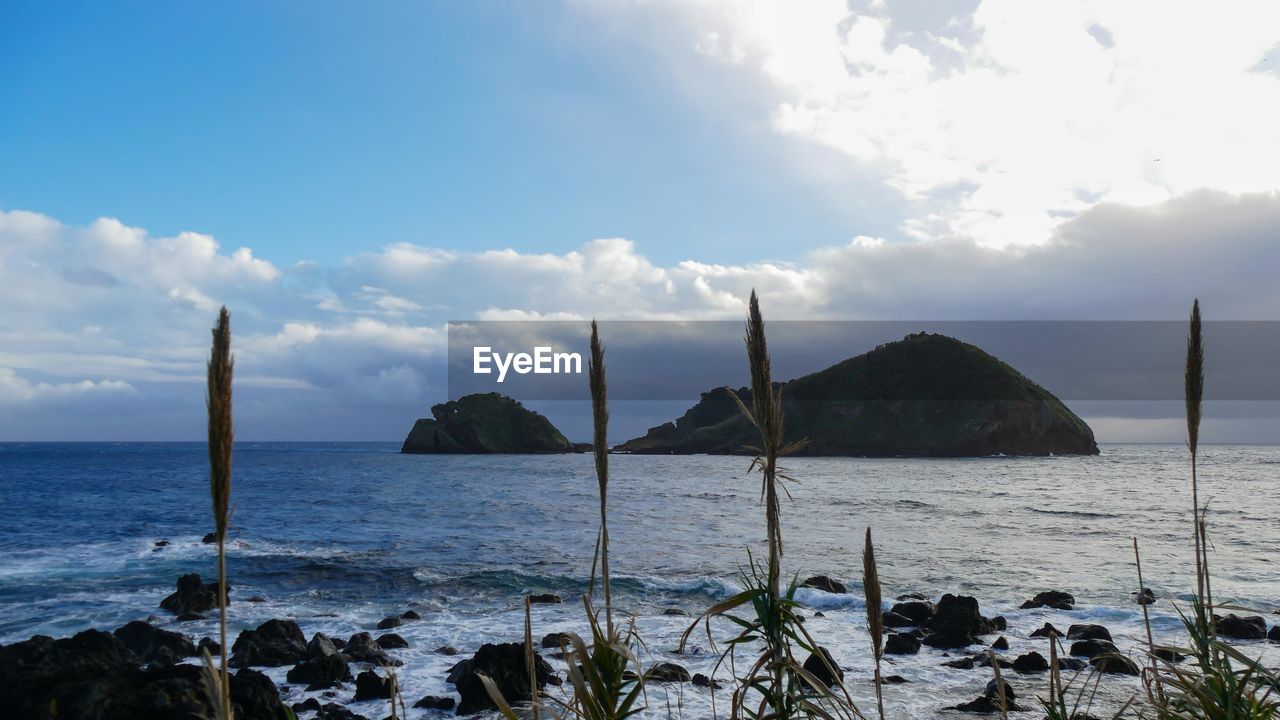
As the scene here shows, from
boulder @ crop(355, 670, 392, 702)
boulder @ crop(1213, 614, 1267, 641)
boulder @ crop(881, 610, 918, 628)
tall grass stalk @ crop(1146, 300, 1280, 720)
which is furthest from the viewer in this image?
boulder @ crop(881, 610, 918, 628)

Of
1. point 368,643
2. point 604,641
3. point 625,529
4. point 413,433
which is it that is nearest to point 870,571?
point 604,641

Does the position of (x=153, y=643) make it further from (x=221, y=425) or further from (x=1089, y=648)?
(x=1089, y=648)

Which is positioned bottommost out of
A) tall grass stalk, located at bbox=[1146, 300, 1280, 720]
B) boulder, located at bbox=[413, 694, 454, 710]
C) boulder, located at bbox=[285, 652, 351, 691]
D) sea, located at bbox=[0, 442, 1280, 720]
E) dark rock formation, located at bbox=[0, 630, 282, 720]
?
sea, located at bbox=[0, 442, 1280, 720]

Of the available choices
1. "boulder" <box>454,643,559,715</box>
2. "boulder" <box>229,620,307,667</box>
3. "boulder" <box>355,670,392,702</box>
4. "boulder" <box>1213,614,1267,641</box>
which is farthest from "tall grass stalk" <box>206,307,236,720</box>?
"boulder" <box>1213,614,1267,641</box>

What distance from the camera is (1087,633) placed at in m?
13.7

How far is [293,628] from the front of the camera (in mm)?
13688

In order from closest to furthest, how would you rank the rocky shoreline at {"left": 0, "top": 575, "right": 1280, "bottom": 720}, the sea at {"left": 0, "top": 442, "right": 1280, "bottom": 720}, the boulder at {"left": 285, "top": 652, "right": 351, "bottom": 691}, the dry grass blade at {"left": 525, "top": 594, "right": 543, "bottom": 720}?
the dry grass blade at {"left": 525, "top": 594, "right": 543, "bottom": 720} → the rocky shoreline at {"left": 0, "top": 575, "right": 1280, "bottom": 720} → the boulder at {"left": 285, "top": 652, "right": 351, "bottom": 691} → the sea at {"left": 0, "top": 442, "right": 1280, "bottom": 720}

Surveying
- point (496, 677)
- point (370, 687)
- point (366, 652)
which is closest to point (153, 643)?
point (366, 652)

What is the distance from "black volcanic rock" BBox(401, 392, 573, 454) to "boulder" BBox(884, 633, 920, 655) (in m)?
117

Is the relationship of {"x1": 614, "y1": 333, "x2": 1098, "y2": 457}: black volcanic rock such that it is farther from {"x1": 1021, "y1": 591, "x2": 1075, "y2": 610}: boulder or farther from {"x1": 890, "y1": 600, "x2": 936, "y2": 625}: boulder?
{"x1": 890, "y1": 600, "x2": 936, "y2": 625}: boulder

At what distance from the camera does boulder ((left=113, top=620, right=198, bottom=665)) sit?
42.1 feet

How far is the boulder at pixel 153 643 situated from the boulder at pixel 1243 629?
18340 mm

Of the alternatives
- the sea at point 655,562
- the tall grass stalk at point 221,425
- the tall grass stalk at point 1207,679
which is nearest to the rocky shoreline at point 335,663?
the sea at point 655,562

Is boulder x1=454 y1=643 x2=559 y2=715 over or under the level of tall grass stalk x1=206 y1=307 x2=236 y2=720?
under
